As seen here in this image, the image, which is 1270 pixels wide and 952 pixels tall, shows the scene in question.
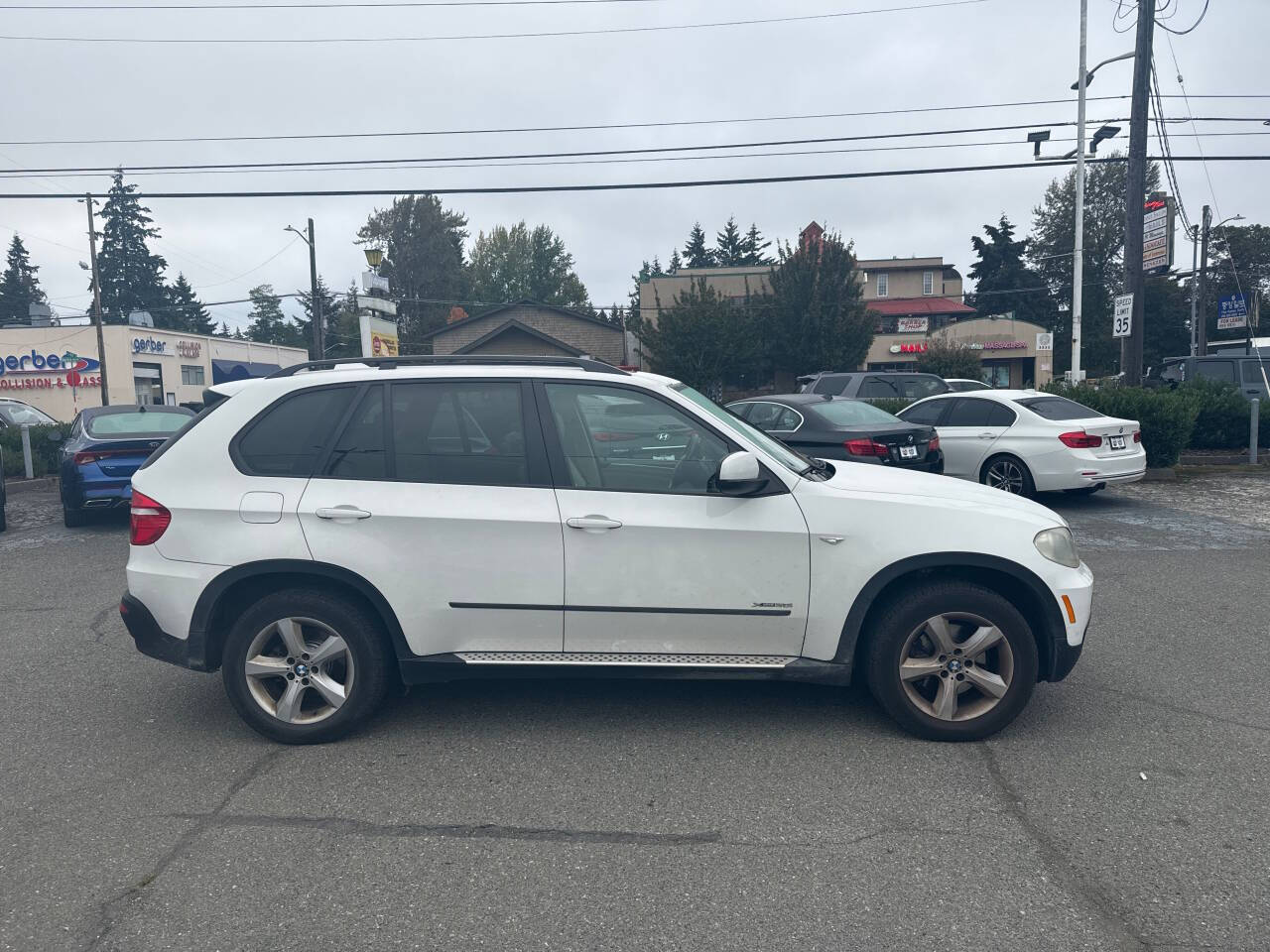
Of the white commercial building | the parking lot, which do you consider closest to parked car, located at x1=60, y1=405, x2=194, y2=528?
the parking lot

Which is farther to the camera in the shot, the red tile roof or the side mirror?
the red tile roof

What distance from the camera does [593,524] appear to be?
4.35m

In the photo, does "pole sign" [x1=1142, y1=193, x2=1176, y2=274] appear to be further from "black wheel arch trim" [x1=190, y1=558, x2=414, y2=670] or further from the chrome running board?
"black wheel arch trim" [x1=190, y1=558, x2=414, y2=670]

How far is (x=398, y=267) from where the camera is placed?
266ft

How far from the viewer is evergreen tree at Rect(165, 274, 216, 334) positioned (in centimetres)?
7975

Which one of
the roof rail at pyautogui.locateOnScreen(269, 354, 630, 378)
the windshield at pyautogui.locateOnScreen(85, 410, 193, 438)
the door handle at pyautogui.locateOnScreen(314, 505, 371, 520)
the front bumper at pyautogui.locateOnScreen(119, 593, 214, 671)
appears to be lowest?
the front bumper at pyautogui.locateOnScreen(119, 593, 214, 671)

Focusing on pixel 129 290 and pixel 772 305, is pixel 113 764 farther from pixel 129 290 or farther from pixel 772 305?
pixel 129 290

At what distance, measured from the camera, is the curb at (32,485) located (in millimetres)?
15945

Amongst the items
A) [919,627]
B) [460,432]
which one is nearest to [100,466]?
[460,432]

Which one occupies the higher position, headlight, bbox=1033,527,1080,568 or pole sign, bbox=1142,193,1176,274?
pole sign, bbox=1142,193,1176,274

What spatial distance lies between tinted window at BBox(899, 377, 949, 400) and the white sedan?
217 inches

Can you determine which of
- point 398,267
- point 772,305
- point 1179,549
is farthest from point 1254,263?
point 1179,549

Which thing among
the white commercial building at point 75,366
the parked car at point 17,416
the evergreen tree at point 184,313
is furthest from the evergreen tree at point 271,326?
the parked car at point 17,416

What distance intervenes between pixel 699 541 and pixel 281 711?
2095 mm
